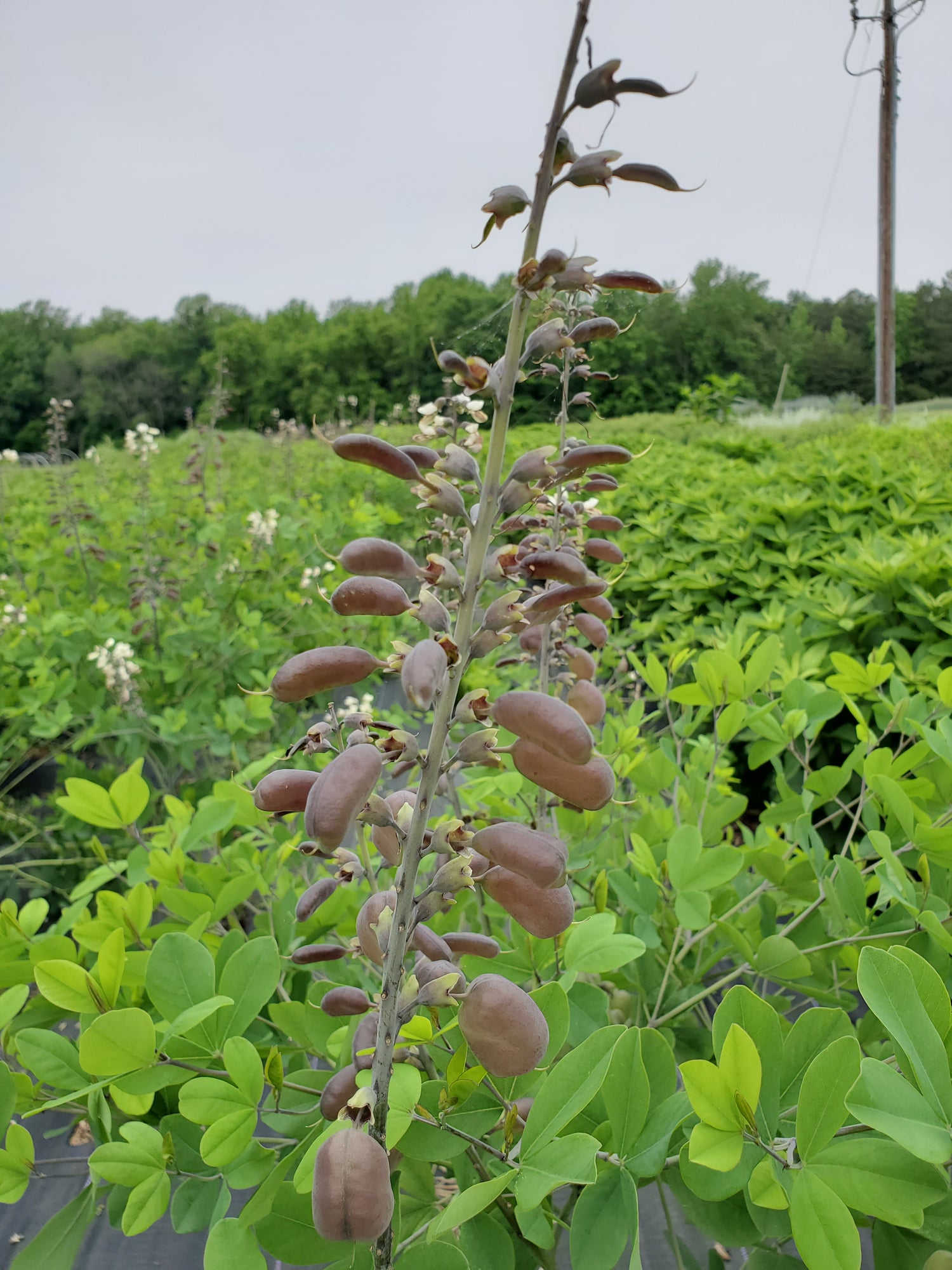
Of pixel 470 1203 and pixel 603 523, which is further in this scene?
pixel 603 523

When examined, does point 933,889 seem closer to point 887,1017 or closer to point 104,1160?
point 887,1017

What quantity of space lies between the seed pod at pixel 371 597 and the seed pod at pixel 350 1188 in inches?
13.4

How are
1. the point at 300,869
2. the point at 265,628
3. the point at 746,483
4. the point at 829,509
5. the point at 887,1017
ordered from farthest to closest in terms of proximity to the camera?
the point at 746,483
the point at 829,509
the point at 265,628
the point at 300,869
the point at 887,1017

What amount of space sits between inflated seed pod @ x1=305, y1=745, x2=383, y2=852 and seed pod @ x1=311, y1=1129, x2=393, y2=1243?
0.17 meters

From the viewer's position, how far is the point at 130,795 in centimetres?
107

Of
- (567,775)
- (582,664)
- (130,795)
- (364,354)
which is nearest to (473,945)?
(567,775)

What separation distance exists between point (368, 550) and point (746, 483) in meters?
4.70

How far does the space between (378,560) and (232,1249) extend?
52 centimetres

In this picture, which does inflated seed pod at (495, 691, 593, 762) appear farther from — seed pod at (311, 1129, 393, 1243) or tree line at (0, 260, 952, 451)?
tree line at (0, 260, 952, 451)

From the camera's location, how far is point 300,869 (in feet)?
5.03

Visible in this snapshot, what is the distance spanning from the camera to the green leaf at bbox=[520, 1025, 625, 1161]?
1.82 ft

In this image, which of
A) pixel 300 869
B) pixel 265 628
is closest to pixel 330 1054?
pixel 300 869

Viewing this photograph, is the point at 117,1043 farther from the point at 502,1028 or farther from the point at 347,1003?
the point at 502,1028

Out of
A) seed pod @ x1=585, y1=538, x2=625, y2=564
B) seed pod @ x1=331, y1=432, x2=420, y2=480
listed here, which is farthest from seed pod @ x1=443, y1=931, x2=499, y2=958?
seed pod @ x1=585, y1=538, x2=625, y2=564
